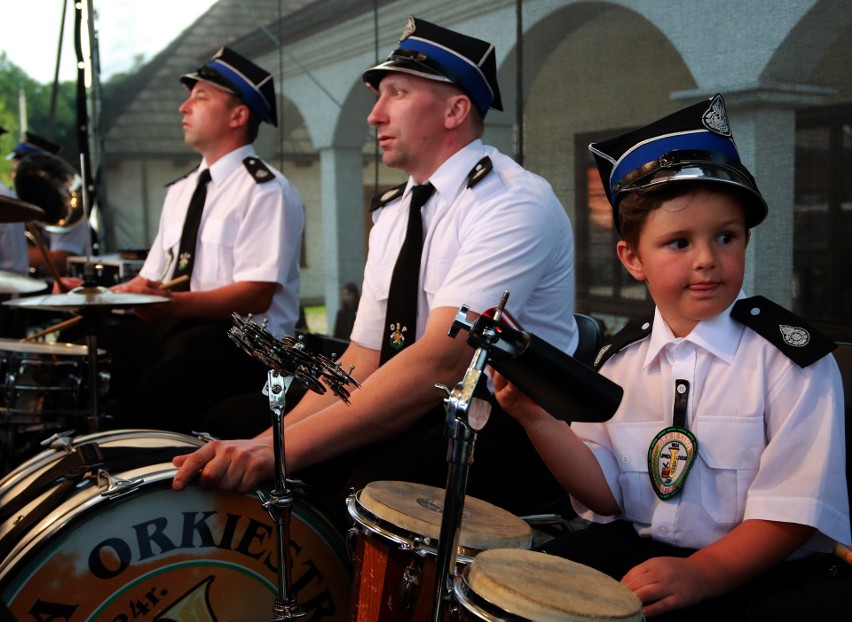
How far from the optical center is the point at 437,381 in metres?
2.09

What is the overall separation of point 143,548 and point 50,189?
4623 millimetres

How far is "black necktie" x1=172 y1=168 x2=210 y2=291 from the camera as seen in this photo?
3.70 m

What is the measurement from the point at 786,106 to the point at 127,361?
2.72m

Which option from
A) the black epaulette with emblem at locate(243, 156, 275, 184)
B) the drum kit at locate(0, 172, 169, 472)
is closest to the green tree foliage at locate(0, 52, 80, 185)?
the black epaulette with emblem at locate(243, 156, 275, 184)

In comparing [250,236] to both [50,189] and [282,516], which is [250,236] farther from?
[50,189]

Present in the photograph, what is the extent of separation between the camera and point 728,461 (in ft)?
5.07

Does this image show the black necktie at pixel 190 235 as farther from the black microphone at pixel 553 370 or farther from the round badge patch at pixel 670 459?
the black microphone at pixel 553 370

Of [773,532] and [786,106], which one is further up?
[786,106]

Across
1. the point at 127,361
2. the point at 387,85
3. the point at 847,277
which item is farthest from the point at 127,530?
the point at 127,361

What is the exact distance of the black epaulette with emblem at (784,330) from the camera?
1.49 metres

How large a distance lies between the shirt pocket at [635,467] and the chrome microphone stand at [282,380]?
1.78 ft

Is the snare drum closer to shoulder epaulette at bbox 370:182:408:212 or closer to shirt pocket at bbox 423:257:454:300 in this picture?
shirt pocket at bbox 423:257:454:300

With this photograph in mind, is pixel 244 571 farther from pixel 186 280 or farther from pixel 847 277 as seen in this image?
pixel 186 280

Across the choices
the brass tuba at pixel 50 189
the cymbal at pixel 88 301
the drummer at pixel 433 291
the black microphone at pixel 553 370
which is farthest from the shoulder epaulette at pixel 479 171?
the brass tuba at pixel 50 189
